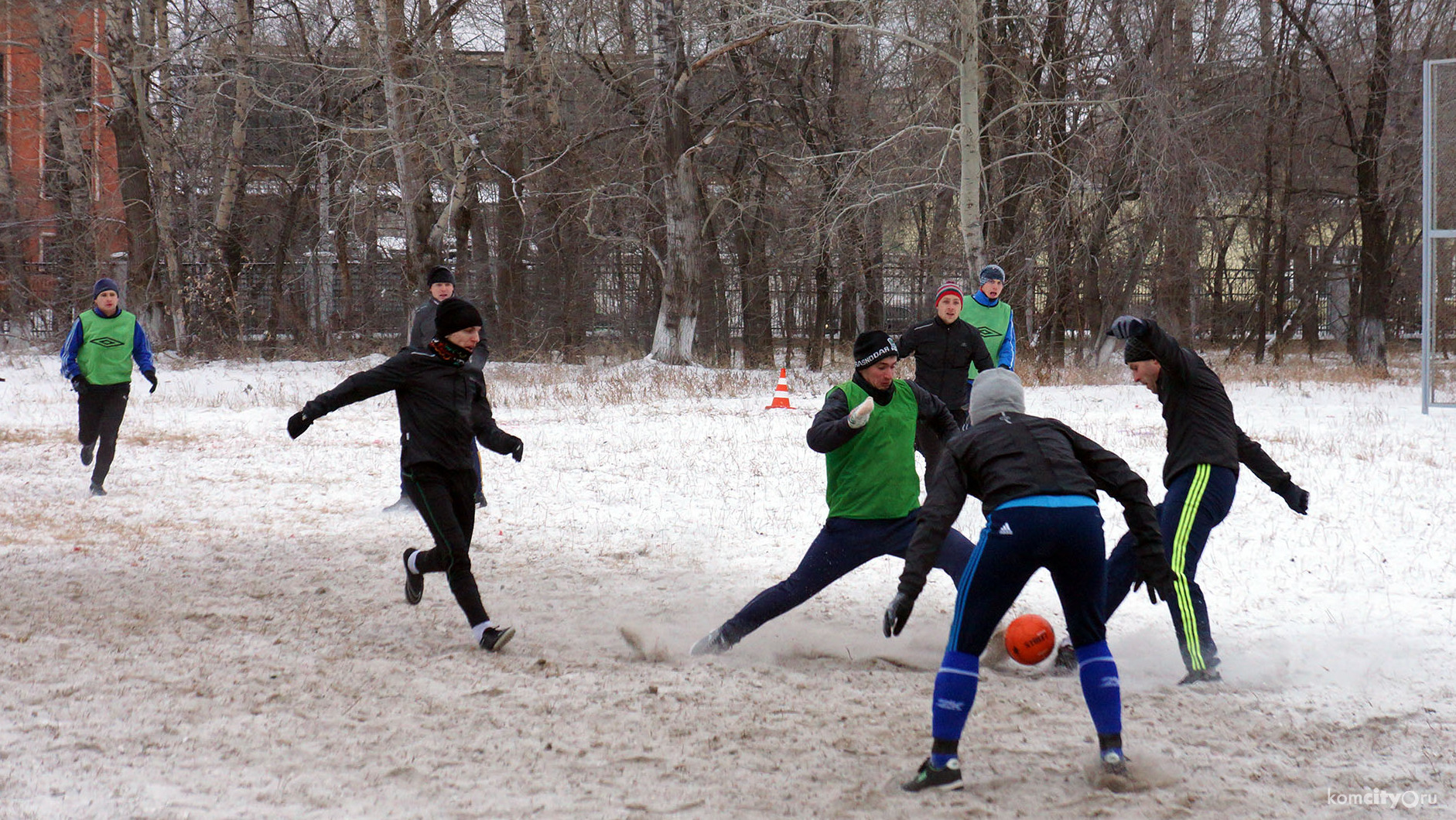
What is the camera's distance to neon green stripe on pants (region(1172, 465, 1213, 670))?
18.2 feet

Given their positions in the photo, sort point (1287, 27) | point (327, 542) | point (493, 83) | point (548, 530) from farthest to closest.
Result: point (493, 83)
point (1287, 27)
point (548, 530)
point (327, 542)

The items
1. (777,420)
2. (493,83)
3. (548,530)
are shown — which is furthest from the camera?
(493,83)

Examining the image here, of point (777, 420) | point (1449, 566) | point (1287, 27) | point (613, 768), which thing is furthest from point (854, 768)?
point (1287, 27)

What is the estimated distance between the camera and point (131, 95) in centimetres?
2386

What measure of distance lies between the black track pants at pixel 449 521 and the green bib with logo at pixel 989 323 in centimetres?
506

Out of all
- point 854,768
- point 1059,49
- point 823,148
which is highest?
point 1059,49

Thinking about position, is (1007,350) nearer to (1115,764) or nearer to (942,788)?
(1115,764)

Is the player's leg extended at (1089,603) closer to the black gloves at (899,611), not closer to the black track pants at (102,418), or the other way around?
the black gloves at (899,611)

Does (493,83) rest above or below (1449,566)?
above

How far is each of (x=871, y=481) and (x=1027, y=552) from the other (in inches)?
60.1

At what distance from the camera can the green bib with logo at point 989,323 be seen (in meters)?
9.85

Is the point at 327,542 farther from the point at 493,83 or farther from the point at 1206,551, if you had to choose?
the point at 493,83

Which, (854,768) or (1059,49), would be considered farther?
(1059,49)

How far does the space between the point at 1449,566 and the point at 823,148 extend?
1772 cm
